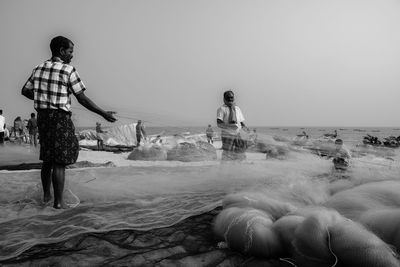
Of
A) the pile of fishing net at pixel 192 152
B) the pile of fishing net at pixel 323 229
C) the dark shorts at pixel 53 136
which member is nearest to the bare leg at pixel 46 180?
the dark shorts at pixel 53 136

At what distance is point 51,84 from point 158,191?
141 cm

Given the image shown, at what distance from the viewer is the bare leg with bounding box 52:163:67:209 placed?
278 centimetres

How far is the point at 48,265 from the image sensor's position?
66.4 inches

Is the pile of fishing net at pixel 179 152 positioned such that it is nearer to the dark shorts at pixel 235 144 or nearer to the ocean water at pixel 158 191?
the dark shorts at pixel 235 144

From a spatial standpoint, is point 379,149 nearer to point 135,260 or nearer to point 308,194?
point 308,194

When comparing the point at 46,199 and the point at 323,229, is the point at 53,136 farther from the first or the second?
the point at 323,229

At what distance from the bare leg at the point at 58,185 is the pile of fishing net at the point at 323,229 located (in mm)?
1456

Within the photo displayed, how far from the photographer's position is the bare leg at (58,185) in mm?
2775

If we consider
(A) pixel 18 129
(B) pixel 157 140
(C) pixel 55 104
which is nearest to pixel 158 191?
(C) pixel 55 104

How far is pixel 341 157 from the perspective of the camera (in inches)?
135

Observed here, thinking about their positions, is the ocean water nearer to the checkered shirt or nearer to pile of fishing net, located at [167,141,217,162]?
the checkered shirt

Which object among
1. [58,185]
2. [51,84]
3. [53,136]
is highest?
[51,84]

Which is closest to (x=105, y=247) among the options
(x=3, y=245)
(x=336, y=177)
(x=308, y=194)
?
(x=3, y=245)

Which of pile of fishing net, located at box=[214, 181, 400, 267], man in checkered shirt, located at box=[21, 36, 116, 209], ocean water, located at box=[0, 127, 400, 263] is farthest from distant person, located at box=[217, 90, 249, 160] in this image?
man in checkered shirt, located at box=[21, 36, 116, 209]
